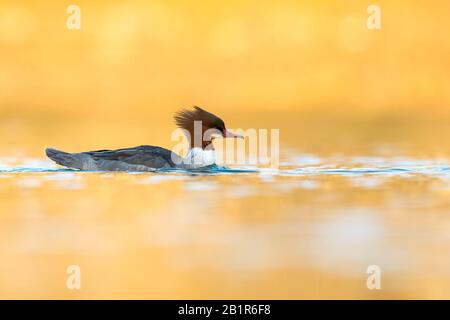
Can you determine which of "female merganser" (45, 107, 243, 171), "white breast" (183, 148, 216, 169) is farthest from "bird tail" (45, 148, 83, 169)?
"white breast" (183, 148, 216, 169)

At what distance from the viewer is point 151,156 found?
12.6 meters

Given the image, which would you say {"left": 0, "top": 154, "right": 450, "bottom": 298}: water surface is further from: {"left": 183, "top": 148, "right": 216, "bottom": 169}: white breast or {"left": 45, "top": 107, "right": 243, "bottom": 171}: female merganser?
{"left": 183, "top": 148, "right": 216, "bottom": 169}: white breast

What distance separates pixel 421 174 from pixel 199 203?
3.43m

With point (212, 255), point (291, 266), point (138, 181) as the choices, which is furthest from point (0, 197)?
point (291, 266)

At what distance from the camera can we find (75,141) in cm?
1769

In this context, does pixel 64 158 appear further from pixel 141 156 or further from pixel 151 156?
pixel 151 156

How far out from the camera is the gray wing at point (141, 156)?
12.6 m

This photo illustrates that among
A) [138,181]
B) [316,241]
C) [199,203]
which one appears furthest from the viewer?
[138,181]

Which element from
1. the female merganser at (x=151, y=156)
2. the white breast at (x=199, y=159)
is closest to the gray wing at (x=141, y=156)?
the female merganser at (x=151, y=156)

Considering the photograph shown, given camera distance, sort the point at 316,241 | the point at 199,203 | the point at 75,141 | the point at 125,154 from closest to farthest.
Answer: the point at 316,241
the point at 199,203
the point at 125,154
the point at 75,141

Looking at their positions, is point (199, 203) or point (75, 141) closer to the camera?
point (199, 203)

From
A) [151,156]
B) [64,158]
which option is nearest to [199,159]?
[151,156]
